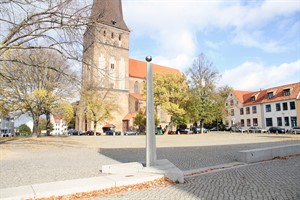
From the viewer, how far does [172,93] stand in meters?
38.9

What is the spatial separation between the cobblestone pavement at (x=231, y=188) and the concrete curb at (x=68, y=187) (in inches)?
14.4

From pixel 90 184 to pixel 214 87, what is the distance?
3882cm

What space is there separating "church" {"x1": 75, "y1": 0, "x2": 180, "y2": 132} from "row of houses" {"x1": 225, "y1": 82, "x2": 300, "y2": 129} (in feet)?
54.3

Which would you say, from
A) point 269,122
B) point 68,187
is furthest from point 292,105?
point 68,187

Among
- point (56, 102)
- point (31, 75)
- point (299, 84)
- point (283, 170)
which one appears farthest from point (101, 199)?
point (299, 84)

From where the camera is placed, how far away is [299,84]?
4591 centimetres

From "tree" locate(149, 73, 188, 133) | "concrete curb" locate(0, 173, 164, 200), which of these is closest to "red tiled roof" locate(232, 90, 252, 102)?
"tree" locate(149, 73, 188, 133)

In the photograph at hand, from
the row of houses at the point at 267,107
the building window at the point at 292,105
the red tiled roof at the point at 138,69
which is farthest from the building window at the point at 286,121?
the red tiled roof at the point at 138,69

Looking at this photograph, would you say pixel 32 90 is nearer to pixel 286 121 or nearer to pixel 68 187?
pixel 68 187

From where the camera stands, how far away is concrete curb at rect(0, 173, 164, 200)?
186 inches

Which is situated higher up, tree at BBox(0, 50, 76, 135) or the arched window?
the arched window

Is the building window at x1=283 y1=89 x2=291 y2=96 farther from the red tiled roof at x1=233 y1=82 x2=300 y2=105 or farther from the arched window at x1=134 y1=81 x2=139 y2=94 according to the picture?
the arched window at x1=134 y1=81 x2=139 y2=94

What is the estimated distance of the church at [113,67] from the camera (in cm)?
1144

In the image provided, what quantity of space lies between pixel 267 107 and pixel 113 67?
3351cm
